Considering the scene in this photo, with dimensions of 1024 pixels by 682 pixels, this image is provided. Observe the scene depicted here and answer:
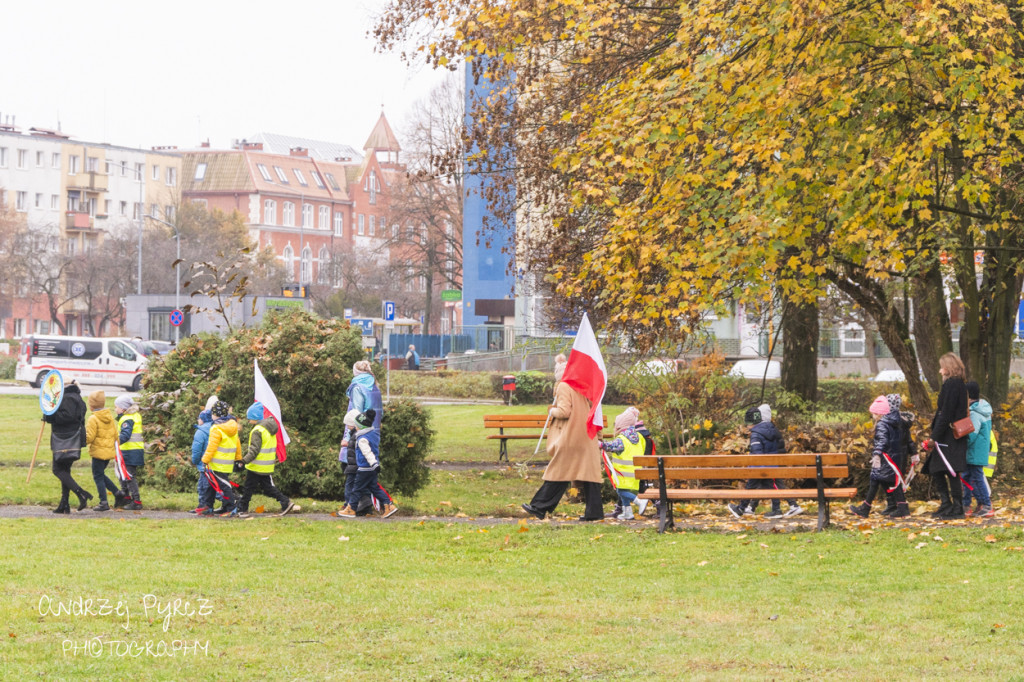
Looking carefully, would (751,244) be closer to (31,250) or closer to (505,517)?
(505,517)

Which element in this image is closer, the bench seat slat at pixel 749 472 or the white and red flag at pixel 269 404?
the bench seat slat at pixel 749 472

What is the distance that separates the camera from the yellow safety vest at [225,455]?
13844 mm

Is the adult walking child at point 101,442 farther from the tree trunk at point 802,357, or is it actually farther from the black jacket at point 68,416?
the tree trunk at point 802,357

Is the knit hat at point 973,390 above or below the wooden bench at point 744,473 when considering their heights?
above

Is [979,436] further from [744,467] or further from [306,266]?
[306,266]

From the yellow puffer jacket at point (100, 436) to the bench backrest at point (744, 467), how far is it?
234 inches

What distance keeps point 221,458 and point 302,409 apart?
9.11 ft

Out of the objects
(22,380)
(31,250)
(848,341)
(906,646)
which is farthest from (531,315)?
(906,646)

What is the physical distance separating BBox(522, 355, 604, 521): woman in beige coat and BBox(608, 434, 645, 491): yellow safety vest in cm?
38

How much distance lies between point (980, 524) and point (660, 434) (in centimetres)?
657

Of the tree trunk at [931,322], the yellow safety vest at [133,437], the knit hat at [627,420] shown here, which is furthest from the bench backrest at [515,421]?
the yellow safety vest at [133,437]

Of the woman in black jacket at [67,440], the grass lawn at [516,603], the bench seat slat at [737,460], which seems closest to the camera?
the grass lawn at [516,603]

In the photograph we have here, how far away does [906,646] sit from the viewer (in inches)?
291

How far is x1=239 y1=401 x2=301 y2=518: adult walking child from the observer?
13828 millimetres
